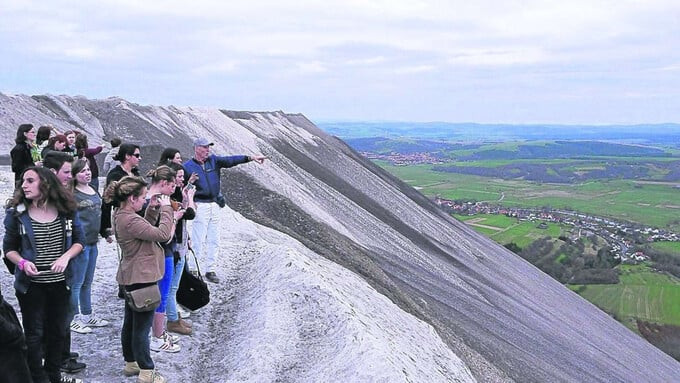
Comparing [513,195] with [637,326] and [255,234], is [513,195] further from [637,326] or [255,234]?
[255,234]

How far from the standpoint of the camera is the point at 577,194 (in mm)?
161625

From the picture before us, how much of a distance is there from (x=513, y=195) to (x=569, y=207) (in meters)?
22.2

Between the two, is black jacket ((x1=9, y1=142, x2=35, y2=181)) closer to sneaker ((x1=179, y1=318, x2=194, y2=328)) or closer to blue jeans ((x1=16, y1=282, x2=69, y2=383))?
sneaker ((x1=179, y1=318, x2=194, y2=328))

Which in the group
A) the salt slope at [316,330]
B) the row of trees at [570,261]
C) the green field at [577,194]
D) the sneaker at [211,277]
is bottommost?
the green field at [577,194]

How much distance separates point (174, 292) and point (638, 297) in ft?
199

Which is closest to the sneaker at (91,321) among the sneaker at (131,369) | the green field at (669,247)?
the sneaker at (131,369)

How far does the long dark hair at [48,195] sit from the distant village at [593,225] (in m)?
83.1

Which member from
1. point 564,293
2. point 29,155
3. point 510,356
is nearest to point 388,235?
point 510,356

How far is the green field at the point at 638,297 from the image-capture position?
52812 mm


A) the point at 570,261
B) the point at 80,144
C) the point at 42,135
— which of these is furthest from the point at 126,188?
the point at 570,261

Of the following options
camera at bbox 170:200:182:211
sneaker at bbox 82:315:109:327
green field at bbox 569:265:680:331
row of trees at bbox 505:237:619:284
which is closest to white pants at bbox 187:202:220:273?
sneaker at bbox 82:315:109:327

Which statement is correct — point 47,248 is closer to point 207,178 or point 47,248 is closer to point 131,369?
point 131,369

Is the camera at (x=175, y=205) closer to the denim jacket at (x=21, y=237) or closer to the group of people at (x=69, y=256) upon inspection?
the group of people at (x=69, y=256)

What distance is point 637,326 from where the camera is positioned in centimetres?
4988
